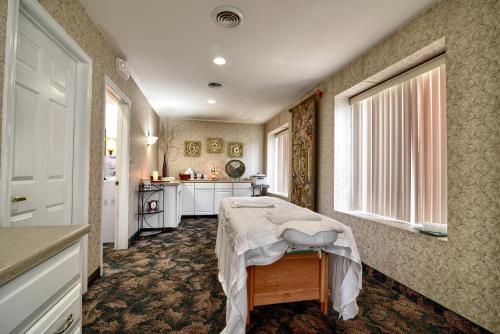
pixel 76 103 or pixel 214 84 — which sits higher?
pixel 214 84

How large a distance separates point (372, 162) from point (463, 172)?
115 cm

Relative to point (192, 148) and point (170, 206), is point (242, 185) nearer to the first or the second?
point (192, 148)

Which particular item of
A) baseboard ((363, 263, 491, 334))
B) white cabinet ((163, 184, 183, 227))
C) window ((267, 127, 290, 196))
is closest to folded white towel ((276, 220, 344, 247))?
baseboard ((363, 263, 491, 334))

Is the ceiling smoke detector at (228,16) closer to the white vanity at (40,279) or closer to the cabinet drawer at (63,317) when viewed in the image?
the white vanity at (40,279)

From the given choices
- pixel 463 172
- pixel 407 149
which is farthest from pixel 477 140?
pixel 407 149

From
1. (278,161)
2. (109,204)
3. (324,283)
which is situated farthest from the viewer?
(278,161)

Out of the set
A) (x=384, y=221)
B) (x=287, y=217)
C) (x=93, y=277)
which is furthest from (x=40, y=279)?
(x=384, y=221)

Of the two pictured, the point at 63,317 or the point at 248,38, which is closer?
the point at 63,317

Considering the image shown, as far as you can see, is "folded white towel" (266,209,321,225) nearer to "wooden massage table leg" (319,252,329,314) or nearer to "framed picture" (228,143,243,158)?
"wooden massage table leg" (319,252,329,314)

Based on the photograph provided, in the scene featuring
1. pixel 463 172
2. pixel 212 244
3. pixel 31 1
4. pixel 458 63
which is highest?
pixel 31 1

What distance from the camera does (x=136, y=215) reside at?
3.73 m

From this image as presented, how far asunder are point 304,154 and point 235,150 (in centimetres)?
275

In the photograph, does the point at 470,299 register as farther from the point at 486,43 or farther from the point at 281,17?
the point at 281,17

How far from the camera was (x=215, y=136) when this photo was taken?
608 centimetres
